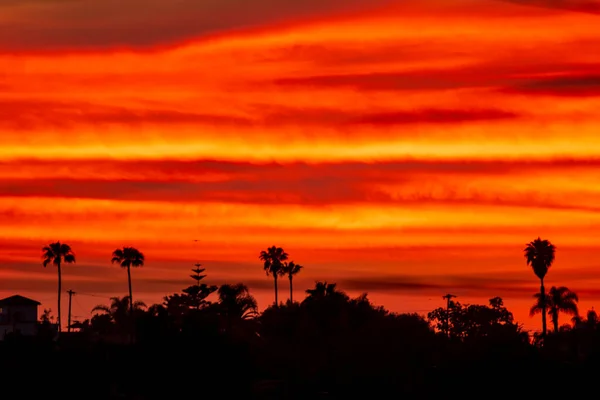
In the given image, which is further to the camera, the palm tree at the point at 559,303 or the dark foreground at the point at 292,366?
A: the palm tree at the point at 559,303

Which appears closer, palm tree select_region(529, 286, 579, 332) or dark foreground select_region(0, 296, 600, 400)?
dark foreground select_region(0, 296, 600, 400)

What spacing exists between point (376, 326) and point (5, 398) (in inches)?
1622

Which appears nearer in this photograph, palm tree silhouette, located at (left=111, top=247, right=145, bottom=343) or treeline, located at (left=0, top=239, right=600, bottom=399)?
treeline, located at (left=0, top=239, right=600, bottom=399)

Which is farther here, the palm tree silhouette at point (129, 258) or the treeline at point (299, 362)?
the palm tree silhouette at point (129, 258)

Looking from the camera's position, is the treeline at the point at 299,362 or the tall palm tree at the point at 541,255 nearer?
the treeline at the point at 299,362

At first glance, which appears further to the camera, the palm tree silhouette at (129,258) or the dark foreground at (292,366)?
the palm tree silhouette at (129,258)

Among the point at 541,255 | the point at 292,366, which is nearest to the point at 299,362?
the point at 292,366

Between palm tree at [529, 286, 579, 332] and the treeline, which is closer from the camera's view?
the treeline

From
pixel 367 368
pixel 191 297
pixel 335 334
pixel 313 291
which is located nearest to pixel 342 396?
pixel 367 368

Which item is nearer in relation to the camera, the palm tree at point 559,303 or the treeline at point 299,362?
the treeline at point 299,362

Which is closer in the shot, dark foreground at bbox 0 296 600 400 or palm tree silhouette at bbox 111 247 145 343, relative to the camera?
dark foreground at bbox 0 296 600 400

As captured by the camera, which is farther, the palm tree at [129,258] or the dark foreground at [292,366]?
the palm tree at [129,258]

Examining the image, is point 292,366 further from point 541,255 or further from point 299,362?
point 541,255

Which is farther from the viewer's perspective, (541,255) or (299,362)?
(541,255)
